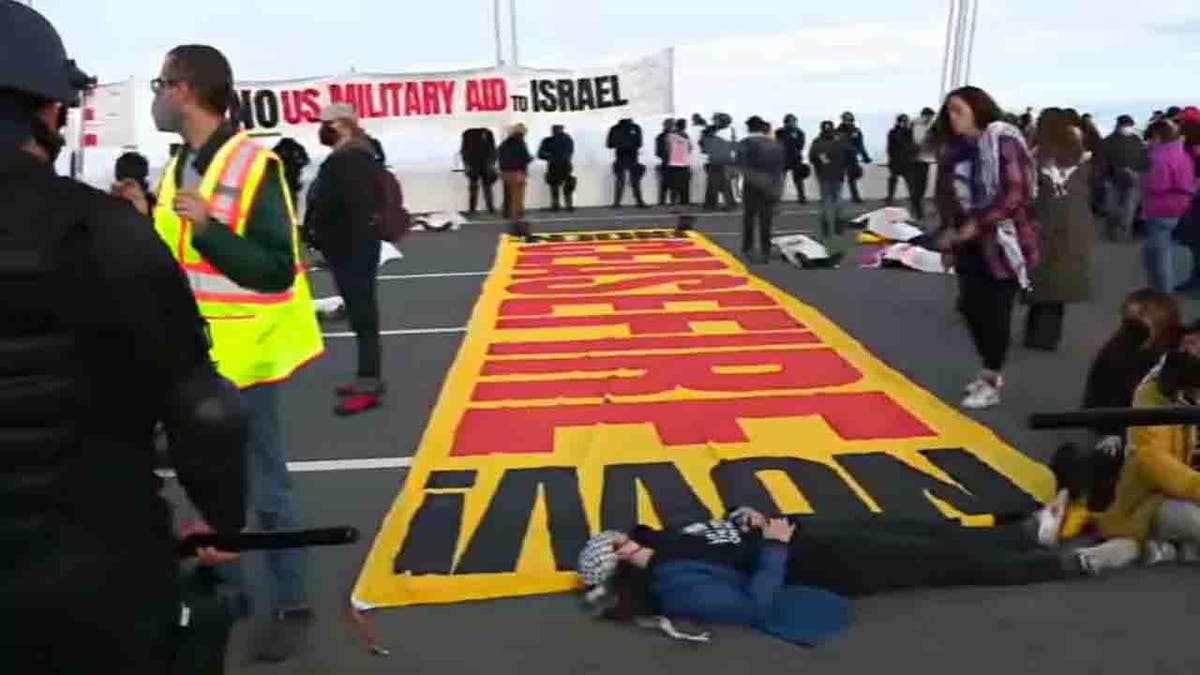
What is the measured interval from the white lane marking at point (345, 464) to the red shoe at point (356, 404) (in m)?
0.92

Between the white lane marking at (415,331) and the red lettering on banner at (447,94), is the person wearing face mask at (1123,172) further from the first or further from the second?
the red lettering on banner at (447,94)

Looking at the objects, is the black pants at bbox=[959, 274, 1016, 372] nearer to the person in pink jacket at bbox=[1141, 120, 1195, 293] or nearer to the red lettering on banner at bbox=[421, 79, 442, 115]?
the person in pink jacket at bbox=[1141, 120, 1195, 293]

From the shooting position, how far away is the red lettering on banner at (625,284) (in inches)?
433

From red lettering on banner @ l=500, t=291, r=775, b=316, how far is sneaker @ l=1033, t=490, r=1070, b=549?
5.43 m

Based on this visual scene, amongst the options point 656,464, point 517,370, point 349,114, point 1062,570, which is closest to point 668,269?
point 517,370

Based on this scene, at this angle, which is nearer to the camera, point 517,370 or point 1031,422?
point 1031,422

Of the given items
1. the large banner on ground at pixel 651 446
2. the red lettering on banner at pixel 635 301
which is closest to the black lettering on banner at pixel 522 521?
the large banner on ground at pixel 651 446

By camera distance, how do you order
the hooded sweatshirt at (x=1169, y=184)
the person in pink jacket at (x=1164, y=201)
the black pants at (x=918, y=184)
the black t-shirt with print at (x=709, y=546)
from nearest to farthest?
the black t-shirt with print at (x=709, y=546) < the person in pink jacket at (x=1164, y=201) < the hooded sweatshirt at (x=1169, y=184) < the black pants at (x=918, y=184)

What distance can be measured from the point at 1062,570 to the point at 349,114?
447 centimetres

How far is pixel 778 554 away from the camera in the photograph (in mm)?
4016

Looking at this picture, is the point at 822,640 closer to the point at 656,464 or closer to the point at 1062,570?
the point at 1062,570

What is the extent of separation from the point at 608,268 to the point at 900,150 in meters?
8.89

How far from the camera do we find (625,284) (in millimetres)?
11289

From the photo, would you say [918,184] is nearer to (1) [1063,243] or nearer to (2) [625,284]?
(2) [625,284]
